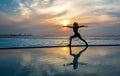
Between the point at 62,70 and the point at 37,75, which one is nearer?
the point at 37,75

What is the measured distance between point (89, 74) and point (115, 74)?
77cm

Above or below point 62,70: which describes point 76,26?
above

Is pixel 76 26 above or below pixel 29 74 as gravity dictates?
above

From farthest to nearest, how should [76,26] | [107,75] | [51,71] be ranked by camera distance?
1. [76,26]
2. [51,71]
3. [107,75]

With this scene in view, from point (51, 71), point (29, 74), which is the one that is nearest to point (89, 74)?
point (51, 71)

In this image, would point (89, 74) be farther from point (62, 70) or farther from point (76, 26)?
point (76, 26)

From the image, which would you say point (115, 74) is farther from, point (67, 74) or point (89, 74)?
point (67, 74)

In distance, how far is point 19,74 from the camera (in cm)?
657

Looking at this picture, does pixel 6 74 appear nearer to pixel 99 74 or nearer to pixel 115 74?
pixel 99 74

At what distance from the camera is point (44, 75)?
637cm

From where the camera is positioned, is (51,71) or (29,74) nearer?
(29,74)

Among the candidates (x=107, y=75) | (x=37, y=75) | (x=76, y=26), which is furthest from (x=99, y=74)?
(x=76, y=26)

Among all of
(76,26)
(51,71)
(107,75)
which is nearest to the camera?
(107,75)

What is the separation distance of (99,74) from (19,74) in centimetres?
244
